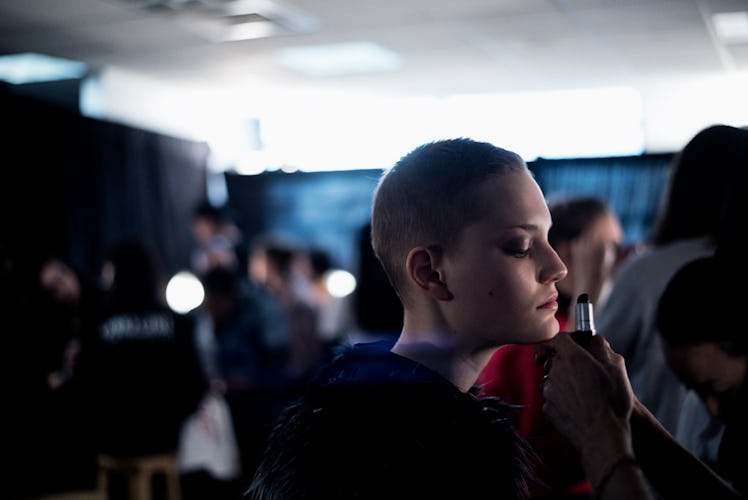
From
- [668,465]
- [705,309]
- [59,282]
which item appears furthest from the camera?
[59,282]

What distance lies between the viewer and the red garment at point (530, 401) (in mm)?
807

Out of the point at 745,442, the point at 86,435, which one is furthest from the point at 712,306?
the point at 86,435

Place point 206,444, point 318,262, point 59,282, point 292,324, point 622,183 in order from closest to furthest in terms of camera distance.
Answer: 1. point 206,444
2. point 59,282
3. point 622,183
4. point 292,324
5. point 318,262

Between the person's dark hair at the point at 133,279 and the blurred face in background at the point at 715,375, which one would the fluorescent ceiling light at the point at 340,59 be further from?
the blurred face in background at the point at 715,375

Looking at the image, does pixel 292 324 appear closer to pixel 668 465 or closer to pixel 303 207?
pixel 303 207

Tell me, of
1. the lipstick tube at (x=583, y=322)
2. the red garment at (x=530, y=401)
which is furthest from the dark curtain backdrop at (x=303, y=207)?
the lipstick tube at (x=583, y=322)

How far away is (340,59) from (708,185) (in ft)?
14.2

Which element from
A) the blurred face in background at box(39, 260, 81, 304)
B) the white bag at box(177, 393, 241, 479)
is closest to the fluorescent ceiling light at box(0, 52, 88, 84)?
the blurred face in background at box(39, 260, 81, 304)

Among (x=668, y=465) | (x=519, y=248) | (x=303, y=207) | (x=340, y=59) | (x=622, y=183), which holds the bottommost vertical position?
(x=668, y=465)

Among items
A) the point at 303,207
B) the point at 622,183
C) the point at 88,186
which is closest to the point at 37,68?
the point at 88,186

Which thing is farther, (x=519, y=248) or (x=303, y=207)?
(x=303, y=207)

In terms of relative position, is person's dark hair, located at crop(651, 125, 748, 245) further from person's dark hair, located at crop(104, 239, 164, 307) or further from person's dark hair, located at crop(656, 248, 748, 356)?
person's dark hair, located at crop(104, 239, 164, 307)

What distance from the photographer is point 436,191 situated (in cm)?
76

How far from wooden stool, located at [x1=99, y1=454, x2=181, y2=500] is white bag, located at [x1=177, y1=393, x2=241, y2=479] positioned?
56mm
